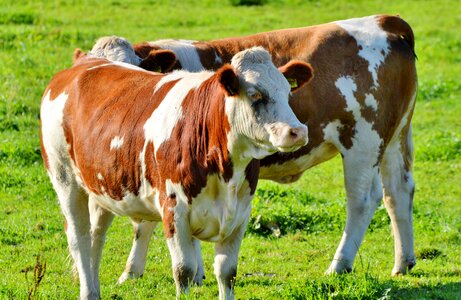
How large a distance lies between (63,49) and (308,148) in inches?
408

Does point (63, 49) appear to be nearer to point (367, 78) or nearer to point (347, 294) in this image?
point (367, 78)

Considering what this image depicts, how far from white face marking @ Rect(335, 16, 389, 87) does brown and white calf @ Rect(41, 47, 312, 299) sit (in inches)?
89.1

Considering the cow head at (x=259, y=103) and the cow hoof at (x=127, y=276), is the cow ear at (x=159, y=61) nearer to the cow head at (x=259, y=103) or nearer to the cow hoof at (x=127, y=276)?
the cow hoof at (x=127, y=276)

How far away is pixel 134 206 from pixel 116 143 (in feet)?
1.64

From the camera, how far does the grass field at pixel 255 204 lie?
8.43 m

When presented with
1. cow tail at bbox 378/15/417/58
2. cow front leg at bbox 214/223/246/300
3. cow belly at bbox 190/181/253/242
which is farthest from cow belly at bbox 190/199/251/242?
cow tail at bbox 378/15/417/58

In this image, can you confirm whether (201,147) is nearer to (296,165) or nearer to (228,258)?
(228,258)

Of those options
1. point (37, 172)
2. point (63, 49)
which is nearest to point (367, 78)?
point (37, 172)

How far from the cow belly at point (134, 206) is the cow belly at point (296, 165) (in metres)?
1.86

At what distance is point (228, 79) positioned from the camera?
6.66 meters

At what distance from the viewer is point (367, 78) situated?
927cm

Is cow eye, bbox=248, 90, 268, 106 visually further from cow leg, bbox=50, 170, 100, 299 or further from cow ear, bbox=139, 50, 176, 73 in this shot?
cow ear, bbox=139, 50, 176, 73

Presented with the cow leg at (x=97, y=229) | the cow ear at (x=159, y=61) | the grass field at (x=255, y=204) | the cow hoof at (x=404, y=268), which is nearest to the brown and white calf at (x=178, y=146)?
the cow leg at (x=97, y=229)

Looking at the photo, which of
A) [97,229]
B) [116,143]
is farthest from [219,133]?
[97,229]
